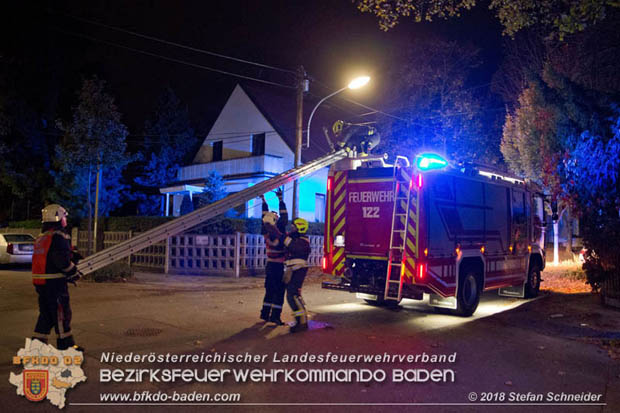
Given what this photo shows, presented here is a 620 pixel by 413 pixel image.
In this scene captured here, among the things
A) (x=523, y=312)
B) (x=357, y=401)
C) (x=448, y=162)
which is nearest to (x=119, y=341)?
(x=357, y=401)

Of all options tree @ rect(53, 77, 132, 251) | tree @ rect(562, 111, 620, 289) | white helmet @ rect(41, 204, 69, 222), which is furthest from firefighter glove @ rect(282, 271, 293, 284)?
tree @ rect(53, 77, 132, 251)

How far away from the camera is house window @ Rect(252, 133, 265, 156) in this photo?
25.4m

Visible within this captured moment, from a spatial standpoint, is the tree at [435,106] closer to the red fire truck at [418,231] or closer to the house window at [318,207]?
the house window at [318,207]

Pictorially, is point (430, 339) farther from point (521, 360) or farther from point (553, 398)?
point (553, 398)

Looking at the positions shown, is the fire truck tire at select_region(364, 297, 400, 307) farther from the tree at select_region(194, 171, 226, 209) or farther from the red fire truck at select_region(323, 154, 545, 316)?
the tree at select_region(194, 171, 226, 209)

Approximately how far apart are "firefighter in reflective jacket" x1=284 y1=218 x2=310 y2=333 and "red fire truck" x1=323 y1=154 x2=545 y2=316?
1692mm

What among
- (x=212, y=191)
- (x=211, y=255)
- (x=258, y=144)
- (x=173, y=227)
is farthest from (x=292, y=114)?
(x=173, y=227)

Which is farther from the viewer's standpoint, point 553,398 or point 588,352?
point 588,352

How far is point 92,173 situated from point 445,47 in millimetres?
18400

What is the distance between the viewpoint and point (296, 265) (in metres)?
7.81

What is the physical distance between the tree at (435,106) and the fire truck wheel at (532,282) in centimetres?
1042

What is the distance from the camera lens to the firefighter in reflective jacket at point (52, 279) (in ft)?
18.1

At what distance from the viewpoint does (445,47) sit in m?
25.2

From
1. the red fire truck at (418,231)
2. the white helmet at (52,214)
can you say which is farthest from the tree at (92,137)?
the white helmet at (52,214)
